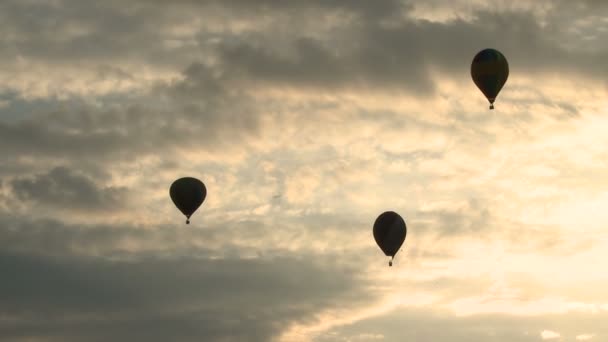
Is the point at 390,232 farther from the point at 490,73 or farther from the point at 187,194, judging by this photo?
the point at 187,194

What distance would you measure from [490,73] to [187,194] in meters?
27.6

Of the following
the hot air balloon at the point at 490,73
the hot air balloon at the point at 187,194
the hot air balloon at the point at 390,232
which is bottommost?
the hot air balloon at the point at 390,232

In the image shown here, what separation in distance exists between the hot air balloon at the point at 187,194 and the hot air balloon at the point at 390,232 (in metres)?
15.5

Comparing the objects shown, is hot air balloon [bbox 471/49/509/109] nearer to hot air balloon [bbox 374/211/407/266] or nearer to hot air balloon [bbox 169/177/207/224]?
hot air balloon [bbox 374/211/407/266]

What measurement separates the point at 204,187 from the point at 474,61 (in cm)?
2565

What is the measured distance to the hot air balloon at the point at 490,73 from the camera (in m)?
140

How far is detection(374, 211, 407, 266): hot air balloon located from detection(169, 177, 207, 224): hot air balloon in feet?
51.0

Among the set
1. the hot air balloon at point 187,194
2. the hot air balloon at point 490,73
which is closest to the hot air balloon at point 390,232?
the hot air balloon at point 490,73

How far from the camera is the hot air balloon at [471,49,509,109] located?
140 metres

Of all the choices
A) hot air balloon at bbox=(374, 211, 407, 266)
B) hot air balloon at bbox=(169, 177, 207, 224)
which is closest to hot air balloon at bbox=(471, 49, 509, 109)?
hot air balloon at bbox=(374, 211, 407, 266)

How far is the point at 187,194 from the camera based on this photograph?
486ft

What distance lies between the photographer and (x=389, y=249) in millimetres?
142000

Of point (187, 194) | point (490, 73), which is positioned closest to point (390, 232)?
point (490, 73)

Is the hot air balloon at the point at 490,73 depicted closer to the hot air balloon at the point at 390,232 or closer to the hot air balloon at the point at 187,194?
the hot air balloon at the point at 390,232
